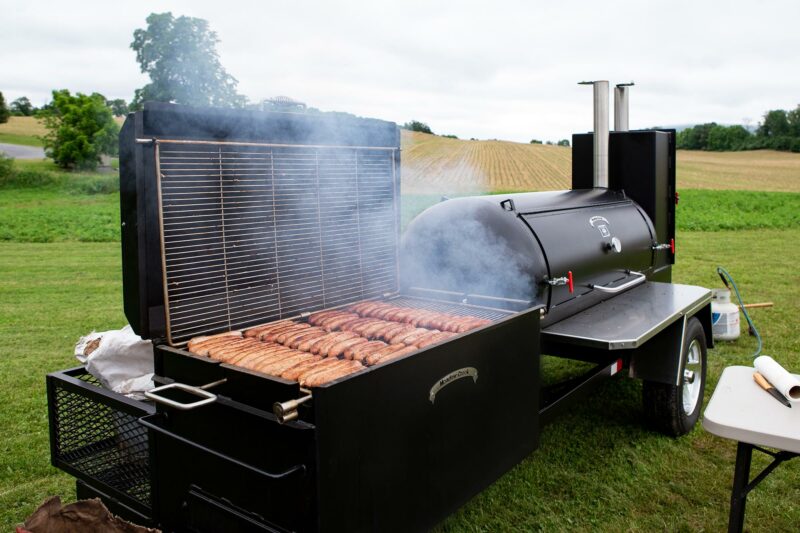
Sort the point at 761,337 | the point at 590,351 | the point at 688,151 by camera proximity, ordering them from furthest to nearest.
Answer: the point at 688,151 → the point at 761,337 → the point at 590,351

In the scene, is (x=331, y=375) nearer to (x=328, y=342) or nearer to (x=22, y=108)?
(x=328, y=342)

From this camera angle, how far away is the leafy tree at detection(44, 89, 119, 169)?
30.0 m

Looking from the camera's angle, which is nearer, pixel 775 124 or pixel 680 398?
pixel 680 398

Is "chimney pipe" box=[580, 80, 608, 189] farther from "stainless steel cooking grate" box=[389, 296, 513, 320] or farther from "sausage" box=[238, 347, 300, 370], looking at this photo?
"sausage" box=[238, 347, 300, 370]

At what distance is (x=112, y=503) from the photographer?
2.83 meters

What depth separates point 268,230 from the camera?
3.13 meters

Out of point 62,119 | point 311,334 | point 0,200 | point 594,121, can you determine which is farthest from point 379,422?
point 62,119

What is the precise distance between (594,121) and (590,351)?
2374mm

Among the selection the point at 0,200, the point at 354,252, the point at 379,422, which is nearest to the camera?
the point at 379,422

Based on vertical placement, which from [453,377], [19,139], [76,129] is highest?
[19,139]

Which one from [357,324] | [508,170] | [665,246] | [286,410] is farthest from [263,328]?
[508,170]

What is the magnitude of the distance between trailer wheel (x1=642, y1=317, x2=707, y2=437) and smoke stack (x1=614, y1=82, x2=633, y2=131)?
2064 mm

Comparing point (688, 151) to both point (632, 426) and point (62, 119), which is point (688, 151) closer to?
point (62, 119)

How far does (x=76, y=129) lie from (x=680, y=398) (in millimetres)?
35983
